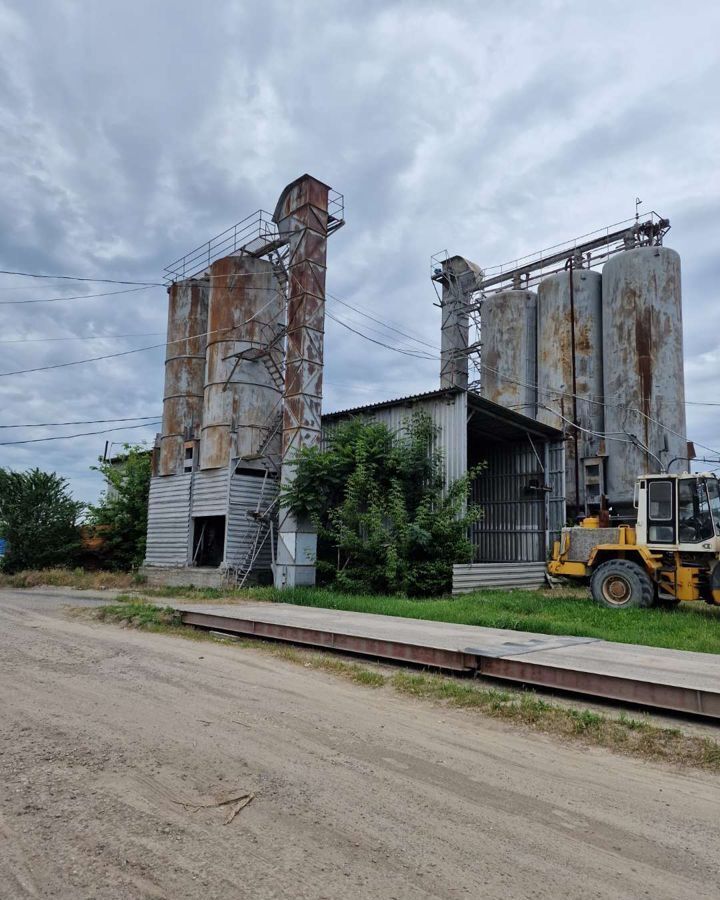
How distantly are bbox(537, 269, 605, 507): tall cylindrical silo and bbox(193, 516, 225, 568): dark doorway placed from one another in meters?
12.5

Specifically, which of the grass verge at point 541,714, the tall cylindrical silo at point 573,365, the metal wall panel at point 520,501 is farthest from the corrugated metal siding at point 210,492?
the tall cylindrical silo at point 573,365

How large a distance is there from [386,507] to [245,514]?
4749 mm

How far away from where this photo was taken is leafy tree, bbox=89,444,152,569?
26.6m

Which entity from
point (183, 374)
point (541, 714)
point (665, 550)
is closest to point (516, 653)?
point (541, 714)

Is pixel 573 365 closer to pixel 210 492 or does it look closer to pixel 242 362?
pixel 242 362

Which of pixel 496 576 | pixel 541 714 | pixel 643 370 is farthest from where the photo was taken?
pixel 643 370

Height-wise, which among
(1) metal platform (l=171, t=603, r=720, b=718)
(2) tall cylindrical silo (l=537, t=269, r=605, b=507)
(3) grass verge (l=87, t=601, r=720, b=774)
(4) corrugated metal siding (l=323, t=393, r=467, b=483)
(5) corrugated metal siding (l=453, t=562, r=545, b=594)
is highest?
(2) tall cylindrical silo (l=537, t=269, r=605, b=507)

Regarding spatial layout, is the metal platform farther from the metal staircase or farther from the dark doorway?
the dark doorway

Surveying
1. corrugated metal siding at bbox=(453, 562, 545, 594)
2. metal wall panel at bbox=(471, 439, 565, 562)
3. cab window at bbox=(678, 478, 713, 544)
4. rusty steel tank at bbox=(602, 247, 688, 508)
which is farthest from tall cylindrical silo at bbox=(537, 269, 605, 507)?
cab window at bbox=(678, 478, 713, 544)

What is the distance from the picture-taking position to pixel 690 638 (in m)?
10.5

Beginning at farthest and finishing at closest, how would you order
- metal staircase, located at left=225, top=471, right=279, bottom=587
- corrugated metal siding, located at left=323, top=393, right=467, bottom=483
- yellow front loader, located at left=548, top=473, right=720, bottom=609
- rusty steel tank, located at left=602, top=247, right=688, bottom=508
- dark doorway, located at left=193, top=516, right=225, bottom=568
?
rusty steel tank, located at left=602, top=247, right=688, bottom=508 → dark doorway, located at left=193, top=516, right=225, bottom=568 → metal staircase, located at left=225, top=471, right=279, bottom=587 → corrugated metal siding, located at left=323, top=393, right=467, bottom=483 → yellow front loader, located at left=548, top=473, right=720, bottom=609

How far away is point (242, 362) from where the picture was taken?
A: 71.4 feet

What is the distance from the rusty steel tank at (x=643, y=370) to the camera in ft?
73.2

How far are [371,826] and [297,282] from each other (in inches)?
713
